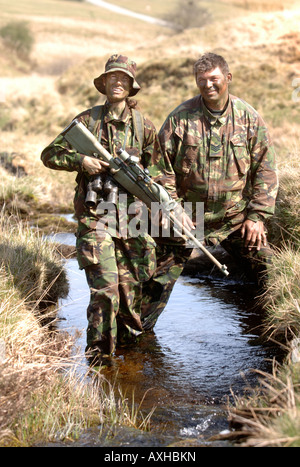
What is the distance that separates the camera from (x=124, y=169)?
201 inches

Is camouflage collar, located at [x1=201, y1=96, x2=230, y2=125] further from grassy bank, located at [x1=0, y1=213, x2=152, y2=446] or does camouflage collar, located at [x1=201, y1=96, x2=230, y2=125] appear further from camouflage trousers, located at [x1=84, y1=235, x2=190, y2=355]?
grassy bank, located at [x1=0, y1=213, x2=152, y2=446]

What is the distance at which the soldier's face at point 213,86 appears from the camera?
5387 mm

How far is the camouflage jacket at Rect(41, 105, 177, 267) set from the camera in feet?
16.7

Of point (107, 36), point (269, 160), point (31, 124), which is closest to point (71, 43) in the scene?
point (107, 36)

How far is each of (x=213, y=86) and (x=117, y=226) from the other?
1460 millimetres

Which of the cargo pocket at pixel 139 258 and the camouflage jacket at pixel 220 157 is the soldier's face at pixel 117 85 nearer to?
the camouflage jacket at pixel 220 157

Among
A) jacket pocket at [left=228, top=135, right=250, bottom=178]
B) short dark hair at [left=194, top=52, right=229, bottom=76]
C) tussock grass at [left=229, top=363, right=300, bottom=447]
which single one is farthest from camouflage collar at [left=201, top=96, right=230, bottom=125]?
tussock grass at [left=229, top=363, right=300, bottom=447]

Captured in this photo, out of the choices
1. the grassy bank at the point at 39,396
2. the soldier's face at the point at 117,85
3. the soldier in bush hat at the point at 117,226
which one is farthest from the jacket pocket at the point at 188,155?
the grassy bank at the point at 39,396

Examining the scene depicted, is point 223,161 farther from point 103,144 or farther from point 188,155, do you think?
point 103,144

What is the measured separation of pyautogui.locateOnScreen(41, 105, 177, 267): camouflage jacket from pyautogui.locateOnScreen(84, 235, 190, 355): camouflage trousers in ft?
0.56

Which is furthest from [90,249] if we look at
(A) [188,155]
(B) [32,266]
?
(A) [188,155]

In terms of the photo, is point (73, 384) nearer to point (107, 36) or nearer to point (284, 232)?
point (284, 232)

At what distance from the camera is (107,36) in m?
71.6

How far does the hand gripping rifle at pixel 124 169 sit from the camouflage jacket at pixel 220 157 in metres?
0.53
